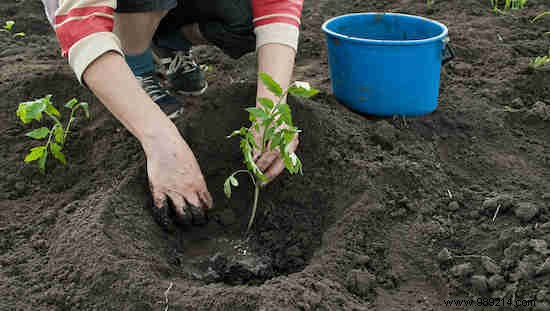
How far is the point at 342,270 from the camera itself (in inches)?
63.7

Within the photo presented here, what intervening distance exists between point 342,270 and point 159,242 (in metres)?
0.62

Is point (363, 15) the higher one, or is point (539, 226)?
point (363, 15)

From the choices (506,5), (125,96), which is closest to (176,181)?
(125,96)

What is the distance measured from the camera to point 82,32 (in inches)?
65.2

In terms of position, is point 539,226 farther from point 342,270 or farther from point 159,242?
point 159,242

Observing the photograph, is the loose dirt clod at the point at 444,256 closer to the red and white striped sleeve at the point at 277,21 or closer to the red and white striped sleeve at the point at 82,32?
the red and white striped sleeve at the point at 277,21

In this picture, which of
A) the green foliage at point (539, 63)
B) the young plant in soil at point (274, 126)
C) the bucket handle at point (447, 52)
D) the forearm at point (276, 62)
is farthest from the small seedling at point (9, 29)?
the green foliage at point (539, 63)

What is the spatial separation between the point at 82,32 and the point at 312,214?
100cm

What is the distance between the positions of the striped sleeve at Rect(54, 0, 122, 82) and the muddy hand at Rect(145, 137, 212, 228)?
0.34m

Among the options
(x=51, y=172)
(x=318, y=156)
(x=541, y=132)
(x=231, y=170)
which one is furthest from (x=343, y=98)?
(x=51, y=172)

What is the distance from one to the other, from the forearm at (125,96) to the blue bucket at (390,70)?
39.3 inches

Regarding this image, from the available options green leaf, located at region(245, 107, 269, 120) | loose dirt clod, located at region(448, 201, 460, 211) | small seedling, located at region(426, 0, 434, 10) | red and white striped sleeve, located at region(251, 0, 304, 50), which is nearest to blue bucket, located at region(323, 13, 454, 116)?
red and white striped sleeve, located at region(251, 0, 304, 50)

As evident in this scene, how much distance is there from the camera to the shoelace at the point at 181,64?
2.68 m

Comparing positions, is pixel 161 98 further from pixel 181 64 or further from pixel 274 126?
pixel 274 126
